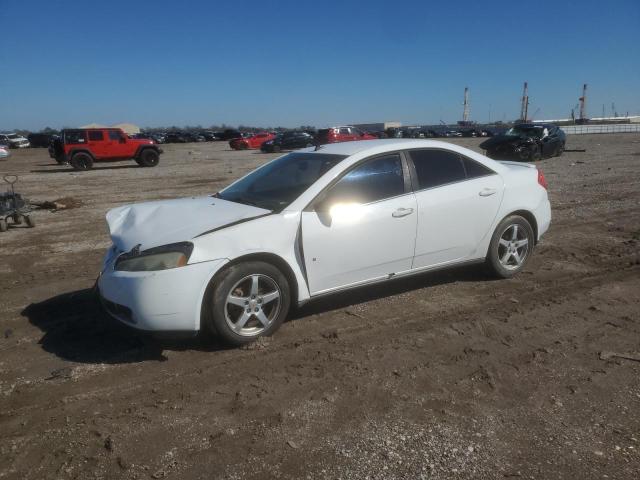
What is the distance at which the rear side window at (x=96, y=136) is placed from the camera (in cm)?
2231

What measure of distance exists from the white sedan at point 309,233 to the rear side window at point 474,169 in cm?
1

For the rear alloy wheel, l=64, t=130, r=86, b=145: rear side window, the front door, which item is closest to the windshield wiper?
the front door

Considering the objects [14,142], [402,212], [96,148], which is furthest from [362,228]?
[14,142]

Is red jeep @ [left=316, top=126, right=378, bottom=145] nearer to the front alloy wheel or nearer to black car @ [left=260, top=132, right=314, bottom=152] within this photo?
black car @ [left=260, top=132, right=314, bottom=152]

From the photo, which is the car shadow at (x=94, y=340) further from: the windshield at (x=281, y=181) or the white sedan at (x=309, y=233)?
the windshield at (x=281, y=181)

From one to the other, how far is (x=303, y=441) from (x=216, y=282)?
4.57 ft

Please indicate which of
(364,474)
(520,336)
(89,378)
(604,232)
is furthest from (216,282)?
(604,232)

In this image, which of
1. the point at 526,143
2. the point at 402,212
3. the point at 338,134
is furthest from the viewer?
the point at 338,134

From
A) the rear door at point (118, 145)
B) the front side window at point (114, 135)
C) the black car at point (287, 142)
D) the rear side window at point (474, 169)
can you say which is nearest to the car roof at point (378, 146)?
the rear side window at point (474, 169)

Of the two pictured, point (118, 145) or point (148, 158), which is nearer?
point (118, 145)

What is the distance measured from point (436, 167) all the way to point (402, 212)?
71 cm

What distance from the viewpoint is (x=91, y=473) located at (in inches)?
100

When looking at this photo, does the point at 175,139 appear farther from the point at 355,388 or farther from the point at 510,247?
the point at 355,388

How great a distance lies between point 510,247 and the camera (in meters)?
5.39
